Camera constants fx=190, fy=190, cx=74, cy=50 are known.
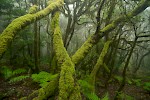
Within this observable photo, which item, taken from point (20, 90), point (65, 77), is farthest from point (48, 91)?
point (20, 90)

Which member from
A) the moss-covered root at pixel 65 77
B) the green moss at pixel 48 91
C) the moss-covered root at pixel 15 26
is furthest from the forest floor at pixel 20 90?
the moss-covered root at pixel 15 26

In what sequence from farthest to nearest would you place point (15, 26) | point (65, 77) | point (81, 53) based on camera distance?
point (81, 53) → point (65, 77) → point (15, 26)

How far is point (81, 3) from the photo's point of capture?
43.8ft

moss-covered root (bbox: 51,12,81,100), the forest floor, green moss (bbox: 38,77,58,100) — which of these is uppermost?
moss-covered root (bbox: 51,12,81,100)

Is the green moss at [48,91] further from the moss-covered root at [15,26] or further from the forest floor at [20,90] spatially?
the forest floor at [20,90]

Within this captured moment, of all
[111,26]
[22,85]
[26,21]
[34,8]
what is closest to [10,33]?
[26,21]

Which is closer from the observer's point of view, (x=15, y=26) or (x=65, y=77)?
(x=15, y=26)

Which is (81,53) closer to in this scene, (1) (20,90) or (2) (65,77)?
(2) (65,77)

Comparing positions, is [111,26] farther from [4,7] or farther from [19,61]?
[19,61]

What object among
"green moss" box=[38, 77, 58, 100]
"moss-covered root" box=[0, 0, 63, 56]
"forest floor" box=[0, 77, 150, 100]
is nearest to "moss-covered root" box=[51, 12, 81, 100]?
"green moss" box=[38, 77, 58, 100]

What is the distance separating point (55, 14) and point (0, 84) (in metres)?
5.47

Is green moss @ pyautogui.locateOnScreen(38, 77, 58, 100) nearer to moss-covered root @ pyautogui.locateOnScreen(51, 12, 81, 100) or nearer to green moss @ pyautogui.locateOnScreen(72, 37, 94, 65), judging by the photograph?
moss-covered root @ pyautogui.locateOnScreen(51, 12, 81, 100)

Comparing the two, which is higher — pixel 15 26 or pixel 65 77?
pixel 15 26

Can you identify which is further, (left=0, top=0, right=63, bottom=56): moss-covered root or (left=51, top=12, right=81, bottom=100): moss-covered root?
(left=51, top=12, right=81, bottom=100): moss-covered root
